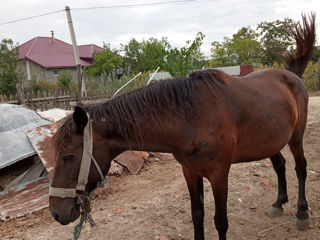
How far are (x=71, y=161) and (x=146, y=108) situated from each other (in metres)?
0.62

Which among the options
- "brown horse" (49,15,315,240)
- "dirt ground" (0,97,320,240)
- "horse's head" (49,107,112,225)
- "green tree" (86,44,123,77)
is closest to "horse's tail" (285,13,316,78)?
"brown horse" (49,15,315,240)

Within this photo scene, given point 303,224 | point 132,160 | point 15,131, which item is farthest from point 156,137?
point 15,131

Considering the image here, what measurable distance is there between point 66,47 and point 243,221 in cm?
3415

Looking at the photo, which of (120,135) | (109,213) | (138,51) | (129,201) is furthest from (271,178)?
(138,51)

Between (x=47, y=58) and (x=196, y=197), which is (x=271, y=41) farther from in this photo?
(x=196, y=197)

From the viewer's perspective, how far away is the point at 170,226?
10.2 ft

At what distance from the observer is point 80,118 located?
5.60 ft

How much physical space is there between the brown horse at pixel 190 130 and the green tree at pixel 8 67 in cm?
1349

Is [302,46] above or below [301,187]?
above

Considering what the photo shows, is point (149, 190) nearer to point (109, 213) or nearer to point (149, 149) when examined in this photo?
point (109, 213)

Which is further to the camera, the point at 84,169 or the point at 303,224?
the point at 303,224

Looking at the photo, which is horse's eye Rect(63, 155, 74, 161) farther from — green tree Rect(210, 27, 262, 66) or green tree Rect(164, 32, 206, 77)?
green tree Rect(210, 27, 262, 66)

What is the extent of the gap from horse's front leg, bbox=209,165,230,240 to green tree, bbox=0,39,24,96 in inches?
539

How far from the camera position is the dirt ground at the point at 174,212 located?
2963mm
